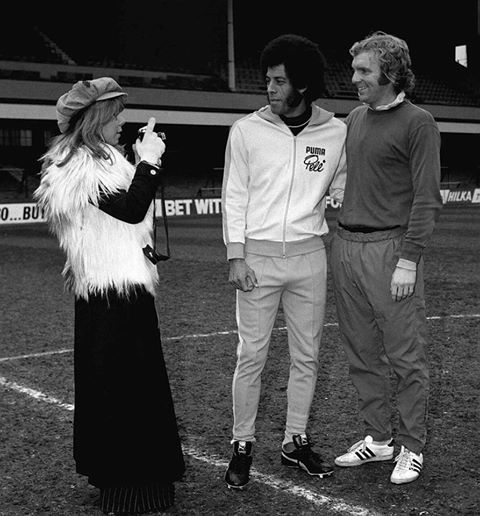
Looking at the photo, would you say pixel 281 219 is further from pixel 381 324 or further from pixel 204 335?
pixel 204 335

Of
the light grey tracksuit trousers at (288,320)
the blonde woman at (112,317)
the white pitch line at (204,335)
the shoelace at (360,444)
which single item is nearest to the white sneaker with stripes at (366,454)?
the shoelace at (360,444)

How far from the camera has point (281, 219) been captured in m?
3.86

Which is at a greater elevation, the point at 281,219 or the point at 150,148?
the point at 150,148

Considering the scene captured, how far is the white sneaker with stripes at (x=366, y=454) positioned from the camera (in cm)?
413

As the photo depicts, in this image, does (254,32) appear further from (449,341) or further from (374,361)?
(374,361)

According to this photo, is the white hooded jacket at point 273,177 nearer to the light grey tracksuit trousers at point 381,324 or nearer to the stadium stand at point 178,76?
the light grey tracksuit trousers at point 381,324

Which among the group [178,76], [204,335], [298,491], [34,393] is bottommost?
[204,335]

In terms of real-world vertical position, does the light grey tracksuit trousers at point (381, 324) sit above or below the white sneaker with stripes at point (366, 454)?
above

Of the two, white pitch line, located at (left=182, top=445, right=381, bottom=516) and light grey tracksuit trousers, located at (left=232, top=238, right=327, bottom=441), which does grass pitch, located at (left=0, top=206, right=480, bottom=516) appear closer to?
white pitch line, located at (left=182, top=445, right=381, bottom=516)

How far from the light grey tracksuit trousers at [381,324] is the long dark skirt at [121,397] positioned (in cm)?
97

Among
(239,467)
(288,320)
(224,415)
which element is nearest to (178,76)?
(224,415)

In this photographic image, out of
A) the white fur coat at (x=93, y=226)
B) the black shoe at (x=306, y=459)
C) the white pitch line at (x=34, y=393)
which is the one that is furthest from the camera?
the white pitch line at (x=34, y=393)

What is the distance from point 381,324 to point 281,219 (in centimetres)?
66

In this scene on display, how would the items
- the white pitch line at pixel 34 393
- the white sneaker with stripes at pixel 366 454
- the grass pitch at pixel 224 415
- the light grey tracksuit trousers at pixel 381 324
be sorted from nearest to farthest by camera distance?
1. the grass pitch at pixel 224 415
2. the light grey tracksuit trousers at pixel 381 324
3. the white sneaker with stripes at pixel 366 454
4. the white pitch line at pixel 34 393
